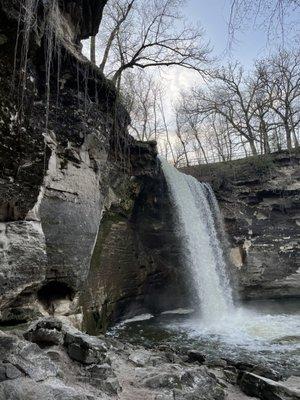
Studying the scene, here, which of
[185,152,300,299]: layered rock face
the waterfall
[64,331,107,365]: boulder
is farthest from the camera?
[185,152,300,299]: layered rock face

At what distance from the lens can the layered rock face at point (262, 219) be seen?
13.0 m

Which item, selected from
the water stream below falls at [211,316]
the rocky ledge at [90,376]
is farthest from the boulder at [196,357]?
the rocky ledge at [90,376]

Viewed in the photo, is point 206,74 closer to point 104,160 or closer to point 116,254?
point 104,160

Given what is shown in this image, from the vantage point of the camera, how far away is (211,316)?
10.7m

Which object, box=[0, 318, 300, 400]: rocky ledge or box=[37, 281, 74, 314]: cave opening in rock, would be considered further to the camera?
box=[37, 281, 74, 314]: cave opening in rock

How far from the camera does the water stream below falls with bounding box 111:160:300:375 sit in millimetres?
6836

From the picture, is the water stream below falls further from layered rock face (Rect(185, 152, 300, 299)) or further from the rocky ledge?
the rocky ledge

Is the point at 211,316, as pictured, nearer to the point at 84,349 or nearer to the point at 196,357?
the point at 196,357

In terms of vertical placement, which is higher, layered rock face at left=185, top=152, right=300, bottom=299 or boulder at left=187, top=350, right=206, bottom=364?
layered rock face at left=185, top=152, right=300, bottom=299

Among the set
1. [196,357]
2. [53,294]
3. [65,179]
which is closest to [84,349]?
[53,294]

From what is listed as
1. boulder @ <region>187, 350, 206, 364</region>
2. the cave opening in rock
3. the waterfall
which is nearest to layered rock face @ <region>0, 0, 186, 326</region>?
the cave opening in rock

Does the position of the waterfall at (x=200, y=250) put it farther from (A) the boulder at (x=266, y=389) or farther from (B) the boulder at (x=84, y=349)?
(B) the boulder at (x=84, y=349)

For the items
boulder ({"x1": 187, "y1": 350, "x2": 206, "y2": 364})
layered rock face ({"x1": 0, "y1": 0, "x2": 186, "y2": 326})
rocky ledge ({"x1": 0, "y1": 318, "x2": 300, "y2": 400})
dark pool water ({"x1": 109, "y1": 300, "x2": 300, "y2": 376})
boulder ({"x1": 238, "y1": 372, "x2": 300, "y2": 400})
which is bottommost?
dark pool water ({"x1": 109, "y1": 300, "x2": 300, "y2": 376})

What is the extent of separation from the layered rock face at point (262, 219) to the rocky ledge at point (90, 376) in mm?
8509
